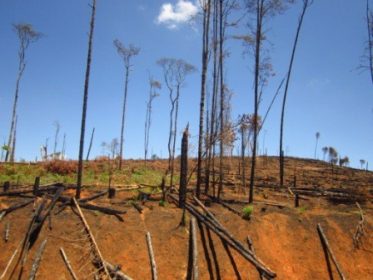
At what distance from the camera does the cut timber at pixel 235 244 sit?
8750 mm

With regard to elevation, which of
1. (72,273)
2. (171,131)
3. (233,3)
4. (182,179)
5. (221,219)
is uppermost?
(233,3)

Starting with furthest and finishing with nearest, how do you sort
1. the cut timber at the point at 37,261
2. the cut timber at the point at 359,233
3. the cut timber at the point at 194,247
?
the cut timber at the point at 359,233 → the cut timber at the point at 194,247 → the cut timber at the point at 37,261

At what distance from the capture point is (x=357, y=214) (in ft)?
43.0

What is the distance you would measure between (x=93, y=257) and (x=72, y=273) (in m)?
0.73

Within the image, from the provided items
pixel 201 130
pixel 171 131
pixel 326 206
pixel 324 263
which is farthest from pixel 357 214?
pixel 171 131

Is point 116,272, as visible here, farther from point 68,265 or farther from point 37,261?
point 37,261

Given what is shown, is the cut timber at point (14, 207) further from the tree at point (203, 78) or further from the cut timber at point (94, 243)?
the tree at point (203, 78)

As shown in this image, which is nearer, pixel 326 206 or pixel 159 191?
pixel 326 206

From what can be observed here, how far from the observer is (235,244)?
32.0 ft

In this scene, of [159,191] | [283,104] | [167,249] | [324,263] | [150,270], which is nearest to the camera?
[150,270]

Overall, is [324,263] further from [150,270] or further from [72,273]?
[72,273]

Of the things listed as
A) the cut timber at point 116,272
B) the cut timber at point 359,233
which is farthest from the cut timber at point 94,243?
the cut timber at point 359,233

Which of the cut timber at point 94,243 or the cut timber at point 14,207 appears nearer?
the cut timber at point 94,243

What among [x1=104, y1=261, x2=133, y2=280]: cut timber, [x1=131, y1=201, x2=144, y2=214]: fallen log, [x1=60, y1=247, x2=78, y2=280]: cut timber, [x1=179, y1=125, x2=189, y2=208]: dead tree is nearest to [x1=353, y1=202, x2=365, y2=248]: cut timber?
[x1=179, y1=125, x2=189, y2=208]: dead tree
